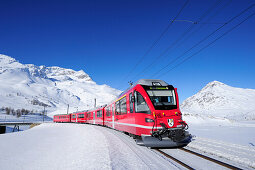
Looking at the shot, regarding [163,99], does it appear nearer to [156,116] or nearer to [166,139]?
[156,116]

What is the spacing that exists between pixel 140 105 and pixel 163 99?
4.20 feet

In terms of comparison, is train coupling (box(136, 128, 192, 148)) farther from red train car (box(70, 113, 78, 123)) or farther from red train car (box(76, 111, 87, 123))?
red train car (box(70, 113, 78, 123))

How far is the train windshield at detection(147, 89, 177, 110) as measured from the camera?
8008 mm

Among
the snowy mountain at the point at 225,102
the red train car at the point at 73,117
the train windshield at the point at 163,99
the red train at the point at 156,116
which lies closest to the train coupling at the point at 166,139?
the red train at the point at 156,116

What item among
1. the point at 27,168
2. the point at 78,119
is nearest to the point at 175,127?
the point at 27,168

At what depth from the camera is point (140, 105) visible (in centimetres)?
843

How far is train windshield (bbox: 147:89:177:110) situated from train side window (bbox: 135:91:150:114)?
1.48 feet

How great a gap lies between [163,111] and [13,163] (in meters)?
6.46

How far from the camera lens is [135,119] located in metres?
8.65

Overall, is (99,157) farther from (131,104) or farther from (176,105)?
(176,105)

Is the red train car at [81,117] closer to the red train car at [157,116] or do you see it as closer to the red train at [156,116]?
the red train at [156,116]

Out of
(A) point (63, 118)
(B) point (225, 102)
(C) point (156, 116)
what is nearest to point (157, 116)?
(C) point (156, 116)

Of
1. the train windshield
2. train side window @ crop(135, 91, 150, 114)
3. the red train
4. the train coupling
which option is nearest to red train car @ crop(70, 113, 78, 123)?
the red train

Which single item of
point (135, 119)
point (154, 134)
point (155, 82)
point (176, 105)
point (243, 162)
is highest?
point (155, 82)
